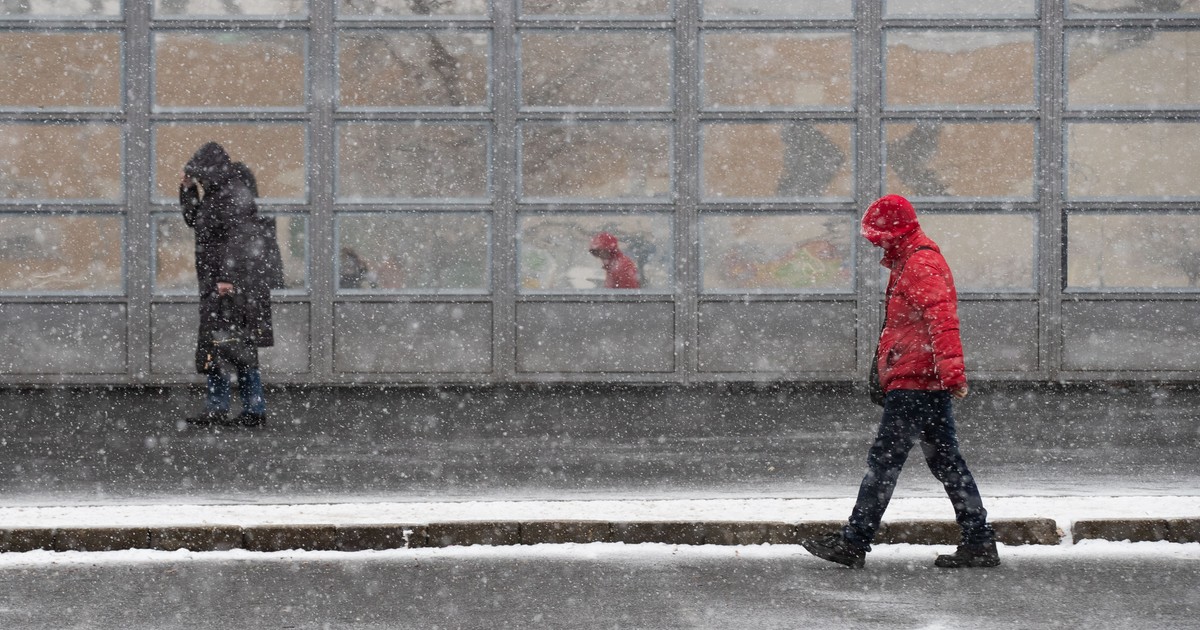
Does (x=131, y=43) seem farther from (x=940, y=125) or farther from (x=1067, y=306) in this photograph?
(x=1067, y=306)

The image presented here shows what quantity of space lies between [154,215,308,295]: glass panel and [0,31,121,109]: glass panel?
1.27 m

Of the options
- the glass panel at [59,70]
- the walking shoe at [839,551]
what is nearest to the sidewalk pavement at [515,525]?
the walking shoe at [839,551]

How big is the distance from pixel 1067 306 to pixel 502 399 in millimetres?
5457

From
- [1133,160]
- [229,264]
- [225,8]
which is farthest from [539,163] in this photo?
[1133,160]

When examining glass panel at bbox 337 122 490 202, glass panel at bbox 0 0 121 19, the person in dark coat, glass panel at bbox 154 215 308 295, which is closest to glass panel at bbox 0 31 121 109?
glass panel at bbox 0 0 121 19

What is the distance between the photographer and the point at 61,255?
1639cm

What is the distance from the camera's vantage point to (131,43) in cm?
1625

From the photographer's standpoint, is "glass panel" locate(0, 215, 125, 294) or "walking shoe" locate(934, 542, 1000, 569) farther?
"glass panel" locate(0, 215, 125, 294)

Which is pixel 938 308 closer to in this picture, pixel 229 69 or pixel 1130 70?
pixel 1130 70

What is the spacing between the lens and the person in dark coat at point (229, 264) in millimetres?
11961

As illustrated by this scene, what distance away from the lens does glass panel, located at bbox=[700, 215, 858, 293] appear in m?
16.4

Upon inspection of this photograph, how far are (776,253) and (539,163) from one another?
2404 millimetres

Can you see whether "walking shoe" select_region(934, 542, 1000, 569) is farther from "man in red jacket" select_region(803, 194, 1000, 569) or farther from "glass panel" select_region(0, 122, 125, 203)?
"glass panel" select_region(0, 122, 125, 203)

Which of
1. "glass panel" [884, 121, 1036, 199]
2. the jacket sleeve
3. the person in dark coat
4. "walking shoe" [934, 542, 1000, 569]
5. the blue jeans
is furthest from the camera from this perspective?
"glass panel" [884, 121, 1036, 199]
